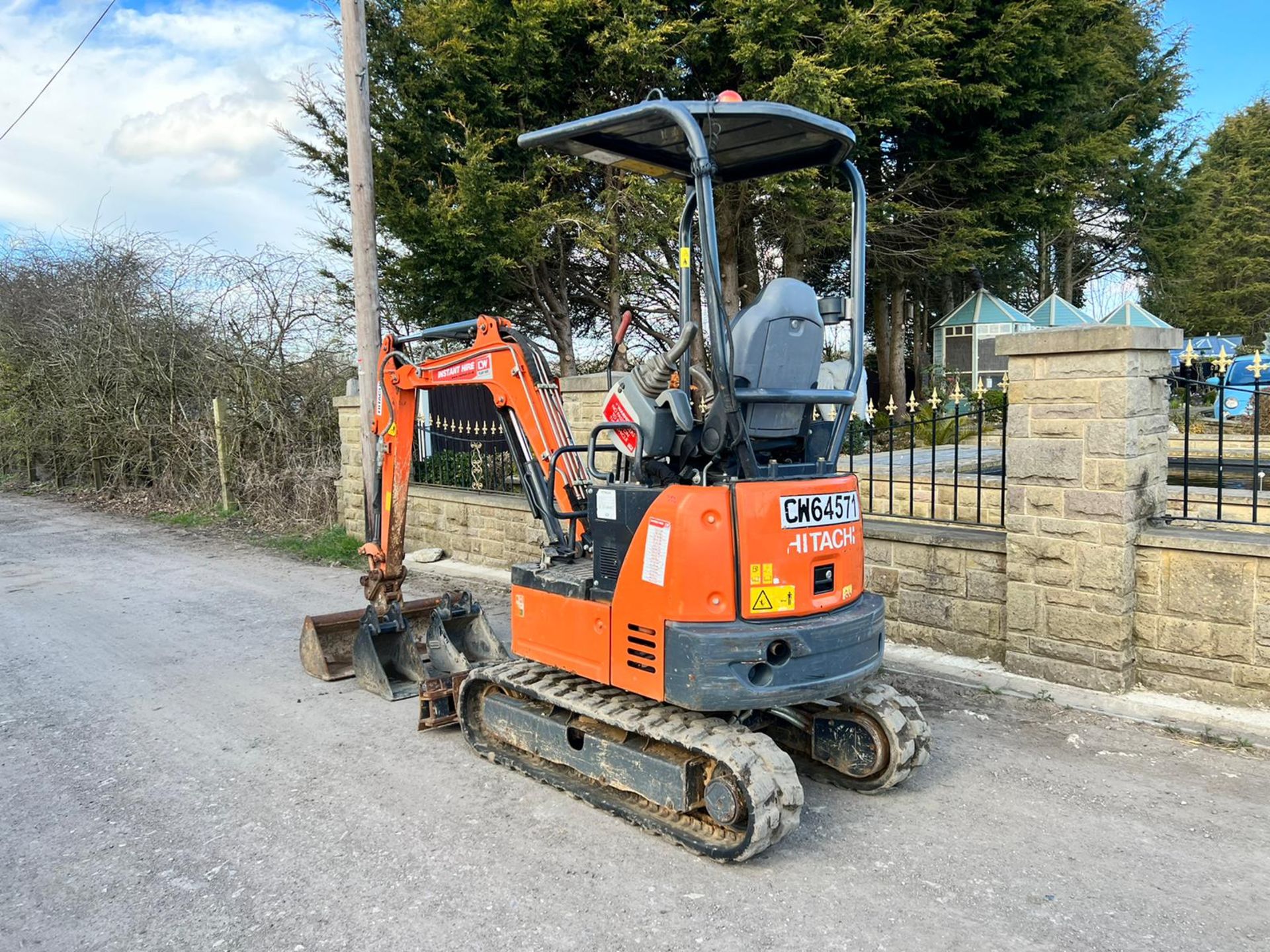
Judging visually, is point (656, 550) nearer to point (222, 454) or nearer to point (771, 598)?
point (771, 598)

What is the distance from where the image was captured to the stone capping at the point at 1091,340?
5.13 metres

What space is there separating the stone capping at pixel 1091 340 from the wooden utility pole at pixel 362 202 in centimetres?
588

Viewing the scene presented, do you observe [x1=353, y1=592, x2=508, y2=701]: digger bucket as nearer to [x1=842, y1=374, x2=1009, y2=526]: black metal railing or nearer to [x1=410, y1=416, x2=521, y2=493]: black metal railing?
[x1=842, y1=374, x2=1009, y2=526]: black metal railing

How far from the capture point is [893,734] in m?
4.15

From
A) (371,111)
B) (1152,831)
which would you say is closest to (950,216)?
(371,111)

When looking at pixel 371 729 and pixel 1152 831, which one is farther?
pixel 371 729

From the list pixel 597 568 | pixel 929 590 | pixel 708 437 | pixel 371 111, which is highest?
pixel 371 111

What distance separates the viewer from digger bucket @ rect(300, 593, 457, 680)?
6289 millimetres

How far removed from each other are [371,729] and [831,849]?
2.82m

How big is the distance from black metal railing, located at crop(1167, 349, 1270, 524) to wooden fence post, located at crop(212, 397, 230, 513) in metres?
13.0

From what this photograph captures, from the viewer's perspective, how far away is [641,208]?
1335 cm

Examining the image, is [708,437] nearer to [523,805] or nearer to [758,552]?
[758,552]

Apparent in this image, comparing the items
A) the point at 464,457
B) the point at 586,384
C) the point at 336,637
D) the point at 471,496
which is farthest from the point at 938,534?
the point at 464,457

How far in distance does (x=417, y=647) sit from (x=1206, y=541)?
4868mm
